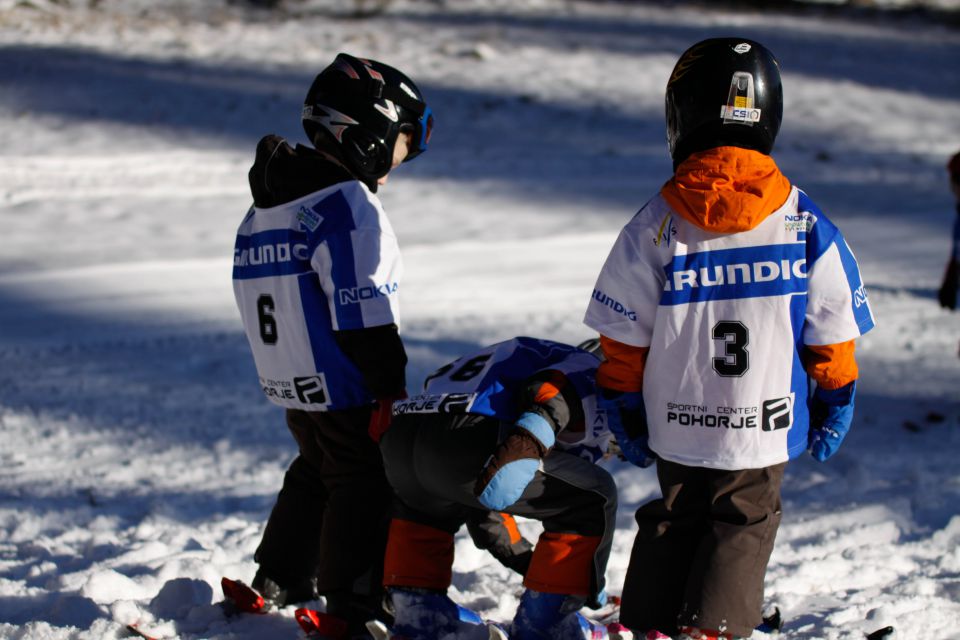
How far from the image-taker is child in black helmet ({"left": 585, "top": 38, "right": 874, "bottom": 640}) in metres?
2.76

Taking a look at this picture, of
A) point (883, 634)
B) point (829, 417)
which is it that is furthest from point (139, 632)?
point (883, 634)

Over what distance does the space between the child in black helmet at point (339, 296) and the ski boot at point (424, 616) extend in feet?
0.77

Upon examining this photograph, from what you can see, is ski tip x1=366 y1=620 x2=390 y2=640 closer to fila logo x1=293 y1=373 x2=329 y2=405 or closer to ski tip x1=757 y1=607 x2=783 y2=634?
fila logo x1=293 y1=373 x2=329 y2=405

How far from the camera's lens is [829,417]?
2.91 m

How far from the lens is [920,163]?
430 inches

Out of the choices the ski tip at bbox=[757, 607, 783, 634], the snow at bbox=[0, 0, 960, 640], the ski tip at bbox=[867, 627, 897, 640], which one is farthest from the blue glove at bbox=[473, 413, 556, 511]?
the ski tip at bbox=[867, 627, 897, 640]

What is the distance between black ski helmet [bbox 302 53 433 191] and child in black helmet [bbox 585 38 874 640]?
92 centimetres

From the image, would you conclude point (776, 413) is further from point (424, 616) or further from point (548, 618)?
point (424, 616)

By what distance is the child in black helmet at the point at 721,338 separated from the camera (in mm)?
2762

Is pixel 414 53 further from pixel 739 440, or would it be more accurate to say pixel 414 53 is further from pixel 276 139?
pixel 739 440

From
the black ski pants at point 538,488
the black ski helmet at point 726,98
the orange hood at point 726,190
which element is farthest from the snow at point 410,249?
the black ski helmet at point 726,98

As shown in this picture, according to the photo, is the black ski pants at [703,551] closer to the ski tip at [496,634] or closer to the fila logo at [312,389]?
the ski tip at [496,634]

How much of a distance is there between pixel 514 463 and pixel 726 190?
33.9 inches

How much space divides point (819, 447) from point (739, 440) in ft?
0.89
